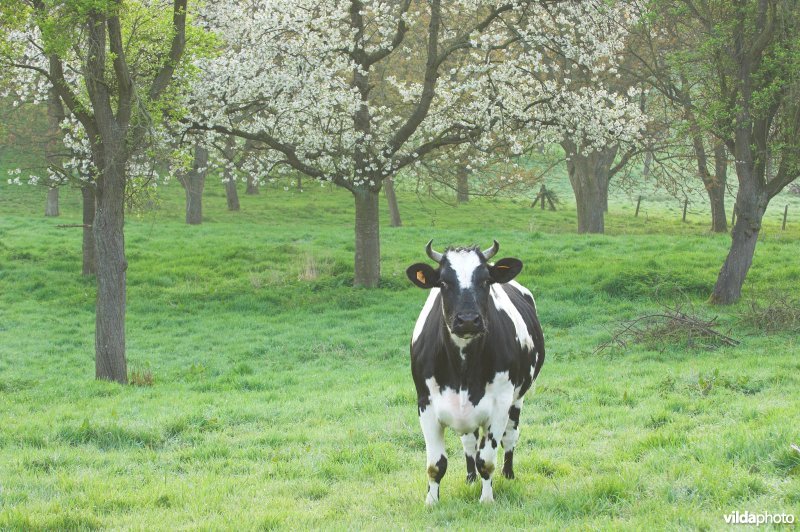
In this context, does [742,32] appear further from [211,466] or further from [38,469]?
[38,469]

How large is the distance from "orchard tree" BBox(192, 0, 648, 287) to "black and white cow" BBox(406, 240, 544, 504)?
1385 centimetres

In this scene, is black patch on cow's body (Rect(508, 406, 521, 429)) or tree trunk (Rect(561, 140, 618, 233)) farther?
tree trunk (Rect(561, 140, 618, 233))

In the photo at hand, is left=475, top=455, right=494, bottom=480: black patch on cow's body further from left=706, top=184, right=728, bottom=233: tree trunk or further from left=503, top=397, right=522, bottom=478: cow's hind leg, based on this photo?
left=706, top=184, right=728, bottom=233: tree trunk

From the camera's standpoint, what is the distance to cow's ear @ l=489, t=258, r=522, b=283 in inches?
294

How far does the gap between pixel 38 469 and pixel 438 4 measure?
50.9ft

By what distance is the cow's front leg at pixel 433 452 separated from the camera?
706 cm

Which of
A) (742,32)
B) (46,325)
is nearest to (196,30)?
(46,325)

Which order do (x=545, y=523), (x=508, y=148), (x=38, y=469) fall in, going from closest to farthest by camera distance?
(x=545, y=523), (x=38, y=469), (x=508, y=148)

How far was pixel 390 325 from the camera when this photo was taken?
18953 mm

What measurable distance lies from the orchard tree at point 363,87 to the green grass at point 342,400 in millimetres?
3761

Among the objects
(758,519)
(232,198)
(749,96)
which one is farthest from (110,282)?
(232,198)

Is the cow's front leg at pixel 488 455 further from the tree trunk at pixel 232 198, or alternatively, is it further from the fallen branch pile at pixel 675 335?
the tree trunk at pixel 232 198

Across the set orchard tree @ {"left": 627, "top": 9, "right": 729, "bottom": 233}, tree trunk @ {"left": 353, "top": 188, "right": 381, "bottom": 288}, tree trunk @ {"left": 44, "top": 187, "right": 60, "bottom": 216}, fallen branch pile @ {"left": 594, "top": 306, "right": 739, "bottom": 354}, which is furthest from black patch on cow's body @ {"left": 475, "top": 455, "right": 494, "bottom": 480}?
tree trunk @ {"left": 44, "top": 187, "right": 60, "bottom": 216}

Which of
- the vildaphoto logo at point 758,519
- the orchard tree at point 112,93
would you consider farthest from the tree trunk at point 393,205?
the vildaphoto logo at point 758,519
